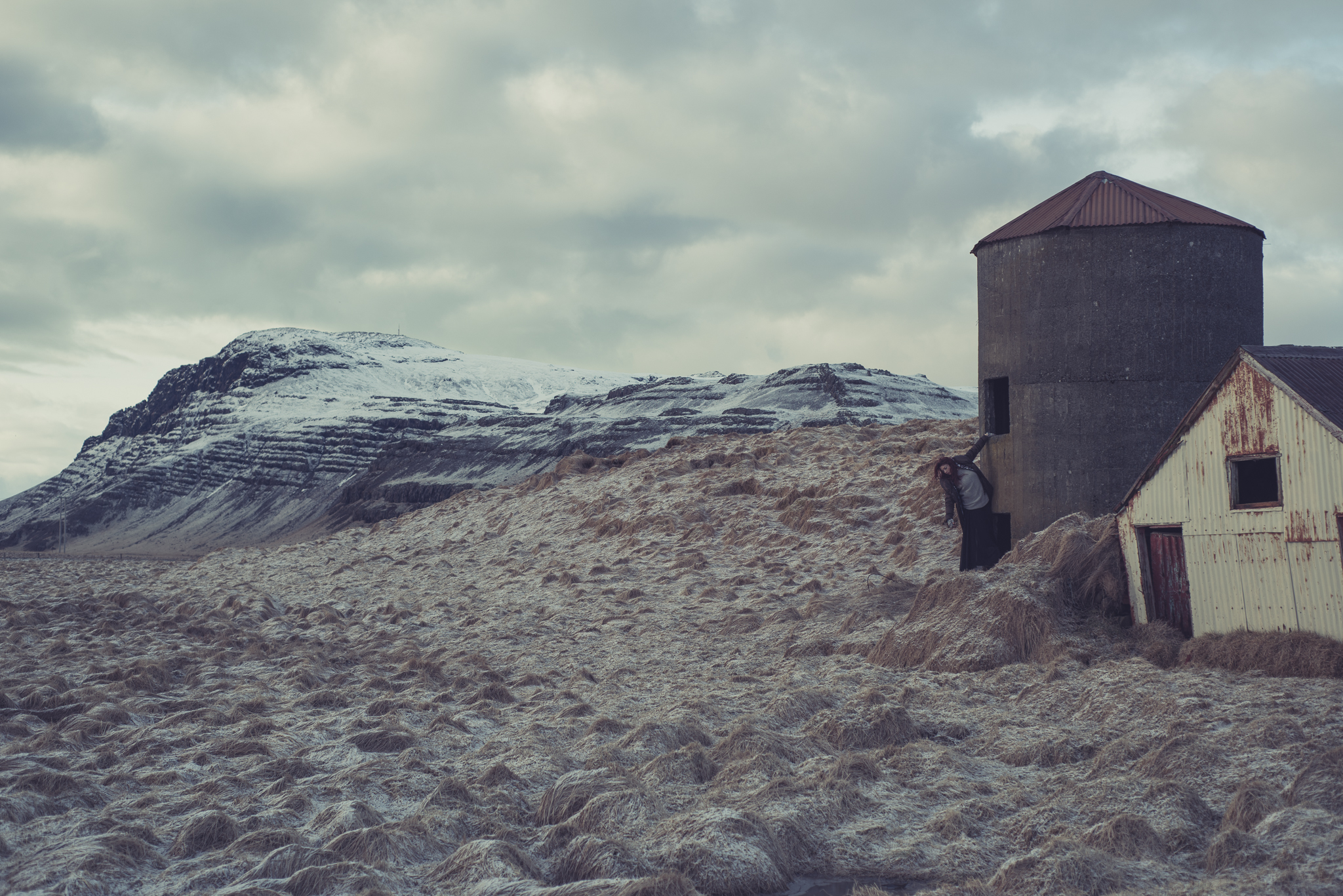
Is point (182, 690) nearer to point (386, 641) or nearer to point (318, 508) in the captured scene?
point (386, 641)

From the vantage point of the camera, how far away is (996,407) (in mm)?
19609

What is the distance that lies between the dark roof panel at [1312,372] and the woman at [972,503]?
6.79 metres

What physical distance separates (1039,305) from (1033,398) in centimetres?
166

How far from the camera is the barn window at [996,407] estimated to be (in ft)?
64.1

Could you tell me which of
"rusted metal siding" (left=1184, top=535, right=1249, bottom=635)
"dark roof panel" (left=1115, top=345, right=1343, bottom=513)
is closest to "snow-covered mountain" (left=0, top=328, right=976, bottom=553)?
"dark roof panel" (left=1115, top=345, right=1343, bottom=513)

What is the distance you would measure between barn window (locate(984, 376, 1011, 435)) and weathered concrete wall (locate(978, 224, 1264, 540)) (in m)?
0.80

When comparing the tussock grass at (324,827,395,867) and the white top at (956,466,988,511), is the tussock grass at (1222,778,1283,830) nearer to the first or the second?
the tussock grass at (324,827,395,867)

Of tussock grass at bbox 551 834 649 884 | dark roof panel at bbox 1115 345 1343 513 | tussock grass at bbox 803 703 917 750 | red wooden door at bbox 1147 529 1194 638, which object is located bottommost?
tussock grass at bbox 551 834 649 884

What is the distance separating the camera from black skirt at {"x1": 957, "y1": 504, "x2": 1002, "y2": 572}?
741 inches

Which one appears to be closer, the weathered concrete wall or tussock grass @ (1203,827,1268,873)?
tussock grass @ (1203,827,1268,873)

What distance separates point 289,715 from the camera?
13.3 m

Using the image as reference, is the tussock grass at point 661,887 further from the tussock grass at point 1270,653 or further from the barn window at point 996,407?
the barn window at point 996,407

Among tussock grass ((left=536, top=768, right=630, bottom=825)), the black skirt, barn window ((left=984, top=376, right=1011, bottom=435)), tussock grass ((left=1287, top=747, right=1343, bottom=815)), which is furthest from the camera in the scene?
barn window ((left=984, top=376, right=1011, bottom=435))

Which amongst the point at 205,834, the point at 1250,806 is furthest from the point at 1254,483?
the point at 205,834
